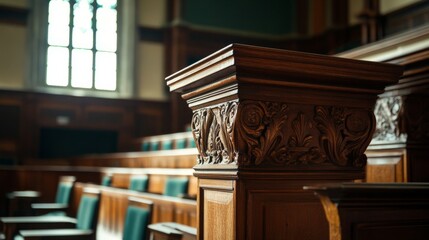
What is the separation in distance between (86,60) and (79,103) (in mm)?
807

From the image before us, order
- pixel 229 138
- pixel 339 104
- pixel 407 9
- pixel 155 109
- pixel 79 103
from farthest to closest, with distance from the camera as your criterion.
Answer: pixel 155 109 < pixel 79 103 < pixel 407 9 < pixel 339 104 < pixel 229 138

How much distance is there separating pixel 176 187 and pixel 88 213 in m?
0.66

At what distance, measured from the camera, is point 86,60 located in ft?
28.6

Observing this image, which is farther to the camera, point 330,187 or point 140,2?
point 140,2

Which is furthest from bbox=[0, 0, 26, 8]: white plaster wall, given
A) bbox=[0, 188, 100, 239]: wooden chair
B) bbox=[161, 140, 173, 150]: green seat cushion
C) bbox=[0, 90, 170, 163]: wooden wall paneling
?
bbox=[0, 188, 100, 239]: wooden chair

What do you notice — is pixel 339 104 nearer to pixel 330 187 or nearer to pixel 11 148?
pixel 330 187

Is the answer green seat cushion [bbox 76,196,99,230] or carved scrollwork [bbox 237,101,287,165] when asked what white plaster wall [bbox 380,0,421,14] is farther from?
carved scrollwork [bbox 237,101,287,165]

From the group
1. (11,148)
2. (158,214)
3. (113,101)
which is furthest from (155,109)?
(158,214)

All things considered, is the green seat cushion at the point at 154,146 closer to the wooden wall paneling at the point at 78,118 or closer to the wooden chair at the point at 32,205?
the wooden wall paneling at the point at 78,118

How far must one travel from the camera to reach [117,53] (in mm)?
8930

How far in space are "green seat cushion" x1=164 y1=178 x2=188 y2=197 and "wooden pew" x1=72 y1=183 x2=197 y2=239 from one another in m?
0.13

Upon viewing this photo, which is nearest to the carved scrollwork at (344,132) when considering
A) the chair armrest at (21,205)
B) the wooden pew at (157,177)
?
the wooden pew at (157,177)

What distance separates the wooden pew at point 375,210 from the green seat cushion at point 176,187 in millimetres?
2123

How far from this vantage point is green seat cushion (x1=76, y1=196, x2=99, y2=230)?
2684 millimetres
